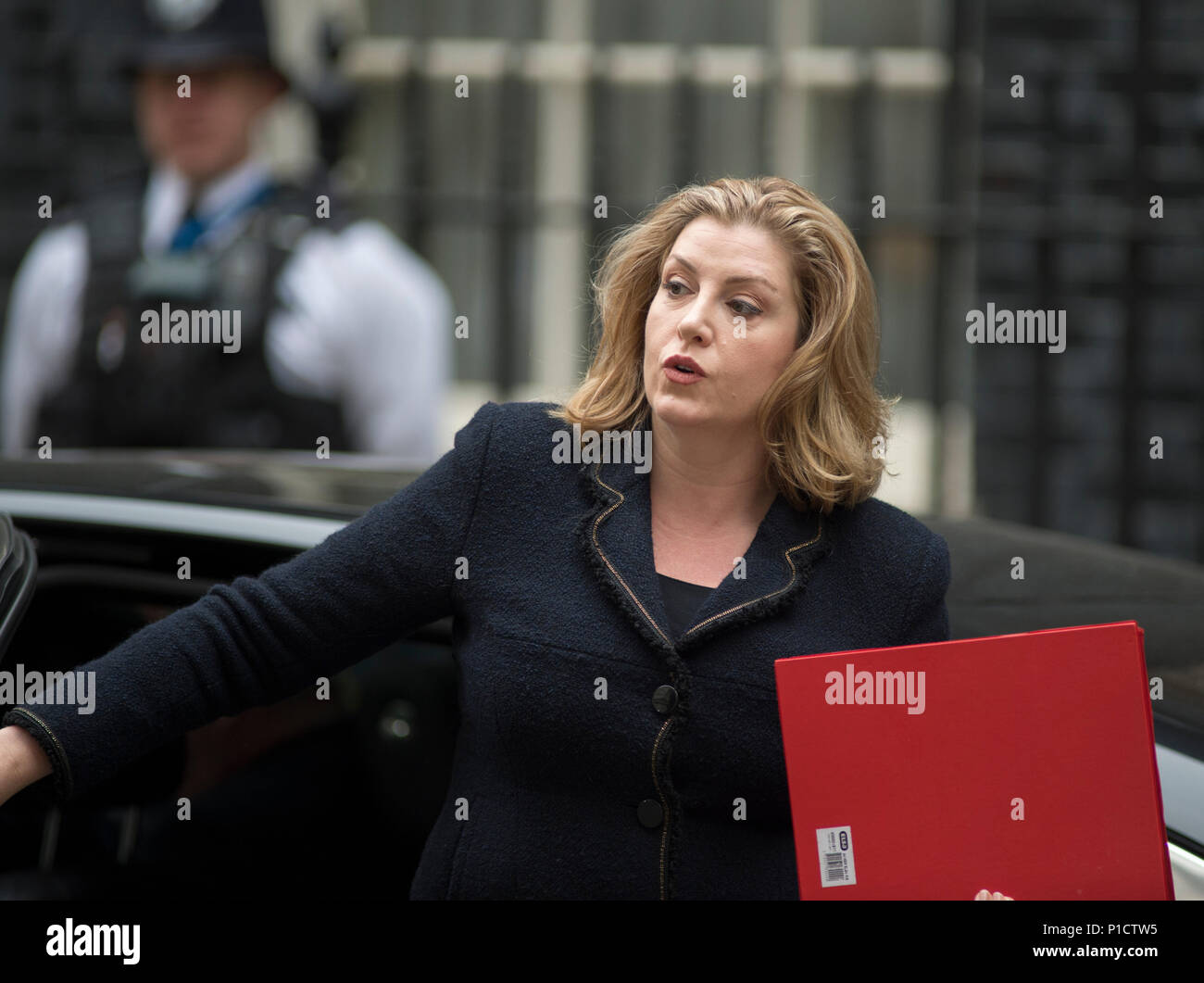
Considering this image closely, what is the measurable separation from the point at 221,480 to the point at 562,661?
95cm

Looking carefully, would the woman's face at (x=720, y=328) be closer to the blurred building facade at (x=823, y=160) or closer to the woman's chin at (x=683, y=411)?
the woman's chin at (x=683, y=411)

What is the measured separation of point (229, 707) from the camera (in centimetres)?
185

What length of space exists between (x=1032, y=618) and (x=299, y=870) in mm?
1415

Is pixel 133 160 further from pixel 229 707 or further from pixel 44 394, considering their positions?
pixel 229 707

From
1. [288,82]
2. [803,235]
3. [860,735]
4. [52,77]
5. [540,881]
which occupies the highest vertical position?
[52,77]

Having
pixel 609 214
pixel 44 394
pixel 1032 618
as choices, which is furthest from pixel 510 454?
pixel 609 214

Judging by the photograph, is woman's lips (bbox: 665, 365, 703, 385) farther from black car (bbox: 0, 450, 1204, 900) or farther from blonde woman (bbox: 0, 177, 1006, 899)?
black car (bbox: 0, 450, 1204, 900)

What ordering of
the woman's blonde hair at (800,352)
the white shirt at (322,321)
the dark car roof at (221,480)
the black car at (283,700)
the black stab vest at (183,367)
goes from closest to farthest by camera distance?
1. the woman's blonde hair at (800,352)
2. the black car at (283,700)
3. the dark car roof at (221,480)
4. the black stab vest at (183,367)
5. the white shirt at (322,321)

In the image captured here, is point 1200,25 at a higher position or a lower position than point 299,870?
higher

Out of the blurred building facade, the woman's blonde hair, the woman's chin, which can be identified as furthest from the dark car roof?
the blurred building facade

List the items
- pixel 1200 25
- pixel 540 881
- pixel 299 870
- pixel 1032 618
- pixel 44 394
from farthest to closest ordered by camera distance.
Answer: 1. pixel 1200 25
2. pixel 44 394
3. pixel 299 870
4. pixel 1032 618
5. pixel 540 881

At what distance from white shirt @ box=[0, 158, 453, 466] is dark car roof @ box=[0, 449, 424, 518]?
114 centimetres

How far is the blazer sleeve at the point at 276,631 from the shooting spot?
1.75 meters

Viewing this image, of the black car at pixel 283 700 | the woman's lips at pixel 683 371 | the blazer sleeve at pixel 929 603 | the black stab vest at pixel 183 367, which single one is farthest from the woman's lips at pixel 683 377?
the black stab vest at pixel 183 367
